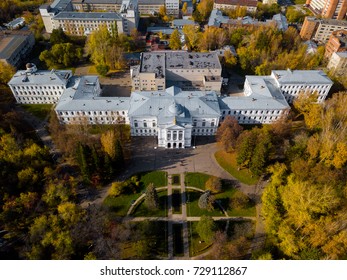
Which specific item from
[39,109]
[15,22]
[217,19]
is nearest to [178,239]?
[39,109]

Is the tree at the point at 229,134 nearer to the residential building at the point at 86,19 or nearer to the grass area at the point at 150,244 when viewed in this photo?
the grass area at the point at 150,244

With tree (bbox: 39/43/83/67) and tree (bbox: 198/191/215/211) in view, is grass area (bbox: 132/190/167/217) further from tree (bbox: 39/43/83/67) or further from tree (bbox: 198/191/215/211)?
tree (bbox: 39/43/83/67)

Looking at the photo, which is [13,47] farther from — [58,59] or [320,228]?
[320,228]

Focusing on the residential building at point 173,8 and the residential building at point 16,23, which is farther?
the residential building at point 173,8

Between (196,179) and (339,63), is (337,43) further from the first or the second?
(196,179)

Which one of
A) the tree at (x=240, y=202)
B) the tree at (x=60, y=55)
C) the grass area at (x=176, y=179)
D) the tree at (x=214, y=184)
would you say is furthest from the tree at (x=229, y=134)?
the tree at (x=60, y=55)
